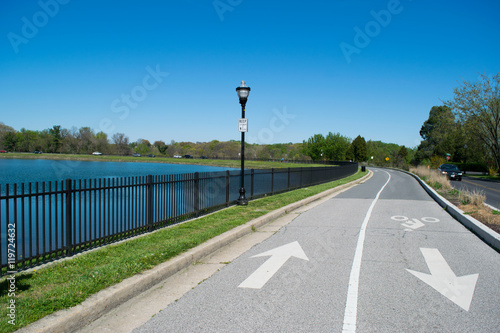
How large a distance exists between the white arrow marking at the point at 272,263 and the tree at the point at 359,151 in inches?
4361

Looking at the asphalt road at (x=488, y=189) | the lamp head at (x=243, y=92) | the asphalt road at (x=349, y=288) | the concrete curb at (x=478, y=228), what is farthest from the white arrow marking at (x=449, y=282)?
the asphalt road at (x=488, y=189)

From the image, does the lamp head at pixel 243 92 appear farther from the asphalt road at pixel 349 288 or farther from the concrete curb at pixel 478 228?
the concrete curb at pixel 478 228

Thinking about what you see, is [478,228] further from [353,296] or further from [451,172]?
[451,172]

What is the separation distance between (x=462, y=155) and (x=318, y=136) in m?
57.1

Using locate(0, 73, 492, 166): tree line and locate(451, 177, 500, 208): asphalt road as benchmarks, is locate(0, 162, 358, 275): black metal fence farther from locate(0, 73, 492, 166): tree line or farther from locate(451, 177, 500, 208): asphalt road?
locate(0, 73, 492, 166): tree line

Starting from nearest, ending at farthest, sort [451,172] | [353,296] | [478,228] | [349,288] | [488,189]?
1. [353,296]
2. [349,288]
3. [478,228]
4. [488,189]
5. [451,172]

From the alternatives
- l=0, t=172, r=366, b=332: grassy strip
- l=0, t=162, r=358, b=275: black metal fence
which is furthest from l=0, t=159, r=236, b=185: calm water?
l=0, t=172, r=366, b=332: grassy strip

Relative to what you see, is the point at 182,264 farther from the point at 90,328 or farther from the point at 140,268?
the point at 90,328

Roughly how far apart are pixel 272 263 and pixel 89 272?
9.79 feet

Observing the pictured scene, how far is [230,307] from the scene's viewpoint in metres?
4.35

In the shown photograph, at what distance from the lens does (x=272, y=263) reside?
6.25 meters

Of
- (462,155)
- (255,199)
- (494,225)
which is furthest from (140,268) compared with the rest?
(462,155)

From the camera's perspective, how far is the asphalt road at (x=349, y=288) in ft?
12.9

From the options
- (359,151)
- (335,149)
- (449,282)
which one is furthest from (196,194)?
(359,151)
